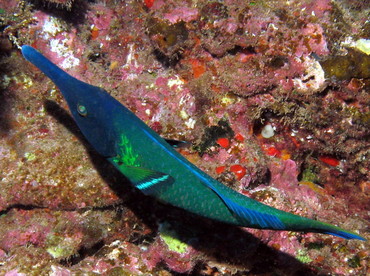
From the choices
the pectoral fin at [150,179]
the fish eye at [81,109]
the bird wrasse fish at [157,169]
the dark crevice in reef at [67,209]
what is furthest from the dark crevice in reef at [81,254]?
the fish eye at [81,109]

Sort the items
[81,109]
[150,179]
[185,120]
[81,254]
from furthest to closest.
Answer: [185,120] → [81,254] → [81,109] → [150,179]

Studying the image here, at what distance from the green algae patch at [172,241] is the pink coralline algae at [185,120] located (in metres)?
0.01

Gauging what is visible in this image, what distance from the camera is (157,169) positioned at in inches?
90.0

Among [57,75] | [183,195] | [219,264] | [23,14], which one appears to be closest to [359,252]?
[219,264]

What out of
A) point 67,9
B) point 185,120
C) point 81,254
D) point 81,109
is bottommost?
point 81,254

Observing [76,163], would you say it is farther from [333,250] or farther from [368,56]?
[368,56]

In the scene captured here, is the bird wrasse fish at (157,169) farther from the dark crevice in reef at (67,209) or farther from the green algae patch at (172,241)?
the green algae patch at (172,241)

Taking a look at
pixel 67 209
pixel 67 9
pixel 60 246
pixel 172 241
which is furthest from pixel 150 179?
pixel 67 9

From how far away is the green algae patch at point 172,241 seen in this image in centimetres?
351

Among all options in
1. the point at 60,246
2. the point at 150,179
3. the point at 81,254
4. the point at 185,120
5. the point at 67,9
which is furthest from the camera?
the point at 67,9

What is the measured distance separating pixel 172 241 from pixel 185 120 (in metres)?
1.65

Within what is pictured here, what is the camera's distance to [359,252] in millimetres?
3945

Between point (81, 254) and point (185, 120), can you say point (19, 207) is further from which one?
point (185, 120)

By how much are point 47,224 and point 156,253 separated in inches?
58.6
